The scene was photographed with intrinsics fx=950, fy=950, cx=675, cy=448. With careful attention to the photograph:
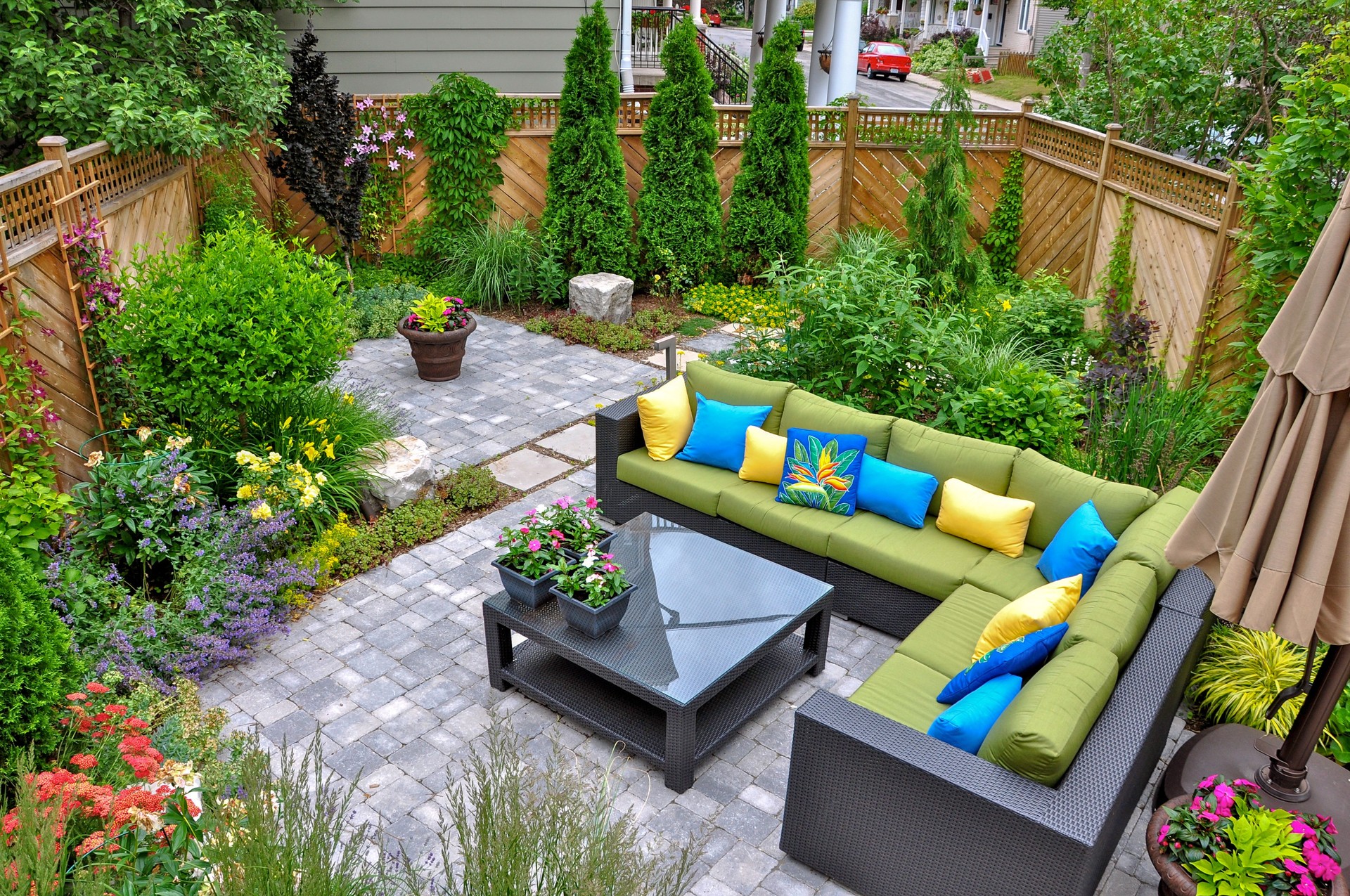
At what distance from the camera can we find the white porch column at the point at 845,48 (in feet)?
41.6

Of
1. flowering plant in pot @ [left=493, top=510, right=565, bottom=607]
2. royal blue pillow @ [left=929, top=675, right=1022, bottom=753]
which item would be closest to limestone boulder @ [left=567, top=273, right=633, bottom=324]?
flowering plant in pot @ [left=493, top=510, right=565, bottom=607]

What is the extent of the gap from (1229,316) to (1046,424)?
7.13 feet

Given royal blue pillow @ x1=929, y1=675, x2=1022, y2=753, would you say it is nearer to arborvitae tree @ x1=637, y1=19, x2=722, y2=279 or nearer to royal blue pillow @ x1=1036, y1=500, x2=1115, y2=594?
royal blue pillow @ x1=1036, y1=500, x2=1115, y2=594

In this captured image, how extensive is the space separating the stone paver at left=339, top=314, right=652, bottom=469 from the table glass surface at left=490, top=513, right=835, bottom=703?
244cm

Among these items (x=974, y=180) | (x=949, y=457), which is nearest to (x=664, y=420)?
(x=949, y=457)

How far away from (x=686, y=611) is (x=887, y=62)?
27.8m

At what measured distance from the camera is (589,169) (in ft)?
31.2

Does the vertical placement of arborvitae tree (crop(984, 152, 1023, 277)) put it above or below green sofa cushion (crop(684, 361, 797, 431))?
above

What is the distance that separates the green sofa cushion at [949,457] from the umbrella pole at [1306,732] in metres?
1.93

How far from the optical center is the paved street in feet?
75.8

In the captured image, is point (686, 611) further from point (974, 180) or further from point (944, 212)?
point (974, 180)

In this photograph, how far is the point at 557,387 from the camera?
26.6 ft

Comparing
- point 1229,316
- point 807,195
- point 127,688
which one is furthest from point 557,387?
point 1229,316

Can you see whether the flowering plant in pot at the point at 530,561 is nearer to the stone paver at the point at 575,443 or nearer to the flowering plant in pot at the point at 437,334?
the stone paver at the point at 575,443
